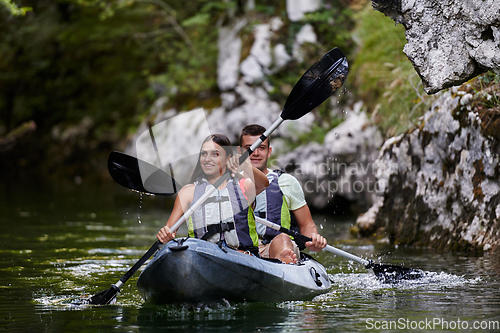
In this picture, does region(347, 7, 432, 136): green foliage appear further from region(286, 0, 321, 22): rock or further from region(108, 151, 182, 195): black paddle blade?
region(108, 151, 182, 195): black paddle blade

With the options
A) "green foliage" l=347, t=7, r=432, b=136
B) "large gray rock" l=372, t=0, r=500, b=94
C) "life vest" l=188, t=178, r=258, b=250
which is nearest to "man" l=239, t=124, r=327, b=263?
"life vest" l=188, t=178, r=258, b=250

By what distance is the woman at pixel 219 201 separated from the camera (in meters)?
4.12

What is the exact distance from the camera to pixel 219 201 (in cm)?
411

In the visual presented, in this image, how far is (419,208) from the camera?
294 inches

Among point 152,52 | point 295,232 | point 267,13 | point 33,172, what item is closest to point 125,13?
point 152,52

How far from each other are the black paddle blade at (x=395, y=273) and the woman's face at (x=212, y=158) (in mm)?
2070

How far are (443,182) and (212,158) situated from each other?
410 cm

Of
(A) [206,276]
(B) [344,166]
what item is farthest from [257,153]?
(B) [344,166]

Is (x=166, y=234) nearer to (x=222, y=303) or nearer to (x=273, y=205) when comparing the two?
(x=222, y=303)

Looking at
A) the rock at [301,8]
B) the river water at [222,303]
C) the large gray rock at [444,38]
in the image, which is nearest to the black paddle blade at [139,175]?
the river water at [222,303]

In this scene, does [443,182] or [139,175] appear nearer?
[139,175]

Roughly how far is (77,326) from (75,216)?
23.8 ft

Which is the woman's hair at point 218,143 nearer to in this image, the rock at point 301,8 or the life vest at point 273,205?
the life vest at point 273,205

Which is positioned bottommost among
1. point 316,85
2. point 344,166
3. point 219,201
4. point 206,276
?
point 206,276
